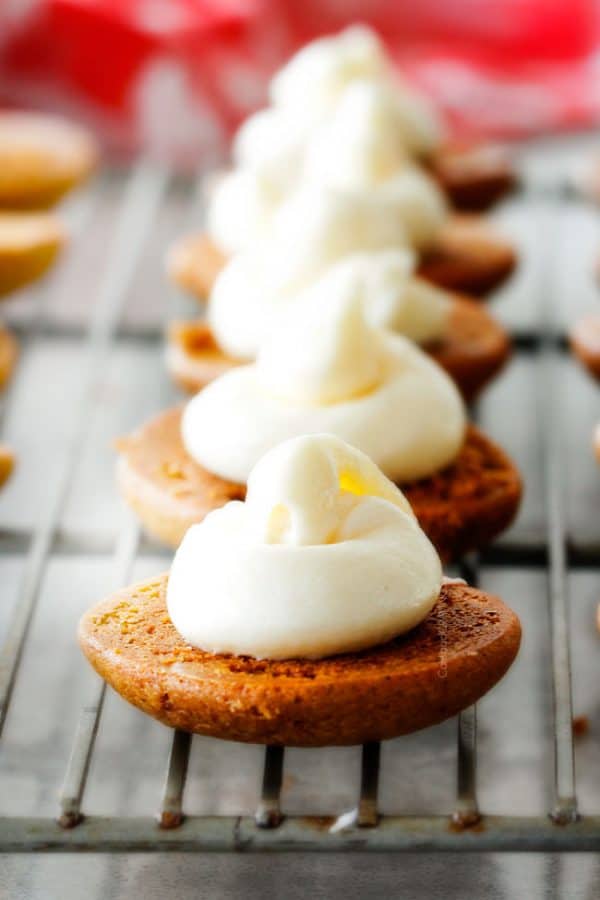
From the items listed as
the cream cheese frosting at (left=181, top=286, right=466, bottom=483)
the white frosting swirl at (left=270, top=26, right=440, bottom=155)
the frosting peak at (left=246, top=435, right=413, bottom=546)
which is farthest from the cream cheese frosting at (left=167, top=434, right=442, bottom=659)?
the white frosting swirl at (left=270, top=26, right=440, bottom=155)

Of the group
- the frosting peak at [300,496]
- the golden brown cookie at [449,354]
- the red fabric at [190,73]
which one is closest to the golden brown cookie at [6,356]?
the golden brown cookie at [449,354]

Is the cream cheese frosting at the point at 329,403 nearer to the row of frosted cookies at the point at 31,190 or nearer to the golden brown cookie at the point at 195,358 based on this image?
the golden brown cookie at the point at 195,358

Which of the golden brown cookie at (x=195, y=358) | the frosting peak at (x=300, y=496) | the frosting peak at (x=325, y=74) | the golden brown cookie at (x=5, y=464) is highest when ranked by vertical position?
the frosting peak at (x=300, y=496)

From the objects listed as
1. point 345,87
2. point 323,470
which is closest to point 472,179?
point 345,87

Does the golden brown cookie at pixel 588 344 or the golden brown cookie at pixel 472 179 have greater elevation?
the golden brown cookie at pixel 588 344

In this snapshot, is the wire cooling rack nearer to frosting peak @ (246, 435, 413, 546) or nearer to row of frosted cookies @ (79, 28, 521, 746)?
row of frosted cookies @ (79, 28, 521, 746)

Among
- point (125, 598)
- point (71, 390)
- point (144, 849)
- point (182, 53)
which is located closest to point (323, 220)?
point (71, 390)
